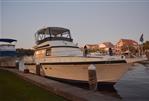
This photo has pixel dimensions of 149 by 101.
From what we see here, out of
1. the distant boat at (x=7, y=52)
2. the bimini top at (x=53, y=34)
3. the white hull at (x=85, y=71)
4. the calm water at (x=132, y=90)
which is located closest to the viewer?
the calm water at (x=132, y=90)

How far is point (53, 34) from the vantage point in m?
20.8

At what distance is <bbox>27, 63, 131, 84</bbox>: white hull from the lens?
14.6 metres

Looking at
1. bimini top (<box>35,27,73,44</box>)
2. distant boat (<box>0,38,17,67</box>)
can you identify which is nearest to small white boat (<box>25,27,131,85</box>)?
bimini top (<box>35,27,73,44</box>)

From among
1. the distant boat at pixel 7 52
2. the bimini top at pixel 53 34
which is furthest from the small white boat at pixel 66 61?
the distant boat at pixel 7 52

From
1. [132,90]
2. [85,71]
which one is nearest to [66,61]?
[85,71]

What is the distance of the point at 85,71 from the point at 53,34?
22.1 feet

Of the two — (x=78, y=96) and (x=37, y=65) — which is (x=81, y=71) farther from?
(x=78, y=96)

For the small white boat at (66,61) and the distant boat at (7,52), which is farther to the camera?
the distant boat at (7,52)

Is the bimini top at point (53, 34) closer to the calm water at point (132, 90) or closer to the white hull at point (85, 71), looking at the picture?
the white hull at point (85, 71)

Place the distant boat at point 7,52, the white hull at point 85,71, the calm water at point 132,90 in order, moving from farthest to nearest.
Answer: the distant boat at point 7,52 < the white hull at point 85,71 < the calm water at point 132,90

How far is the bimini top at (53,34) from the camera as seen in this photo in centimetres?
2033

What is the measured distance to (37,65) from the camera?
19.2 m

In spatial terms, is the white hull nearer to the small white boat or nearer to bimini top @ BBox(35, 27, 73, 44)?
the small white boat

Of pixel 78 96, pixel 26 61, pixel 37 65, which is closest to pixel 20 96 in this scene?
pixel 78 96
